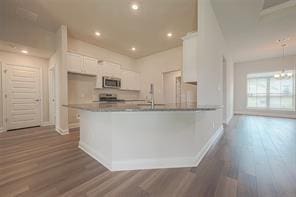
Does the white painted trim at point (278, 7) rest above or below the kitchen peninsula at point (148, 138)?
above

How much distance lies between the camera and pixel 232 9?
3.14 meters

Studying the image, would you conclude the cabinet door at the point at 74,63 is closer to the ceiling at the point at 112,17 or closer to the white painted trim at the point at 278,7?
the ceiling at the point at 112,17

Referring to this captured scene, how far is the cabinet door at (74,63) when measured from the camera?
421 cm

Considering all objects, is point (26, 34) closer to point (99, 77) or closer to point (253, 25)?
point (99, 77)

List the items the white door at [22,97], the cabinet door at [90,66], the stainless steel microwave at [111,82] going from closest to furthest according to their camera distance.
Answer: the white door at [22,97]
the cabinet door at [90,66]
the stainless steel microwave at [111,82]

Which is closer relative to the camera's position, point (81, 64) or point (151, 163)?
point (151, 163)

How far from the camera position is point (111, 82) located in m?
5.45

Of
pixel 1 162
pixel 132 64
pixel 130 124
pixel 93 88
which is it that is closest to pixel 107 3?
pixel 130 124

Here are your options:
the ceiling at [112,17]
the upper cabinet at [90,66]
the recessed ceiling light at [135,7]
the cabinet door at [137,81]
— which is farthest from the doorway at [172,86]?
the recessed ceiling light at [135,7]

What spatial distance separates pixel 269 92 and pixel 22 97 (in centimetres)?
1076

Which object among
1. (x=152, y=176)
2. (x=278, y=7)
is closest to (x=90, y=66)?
(x=152, y=176)

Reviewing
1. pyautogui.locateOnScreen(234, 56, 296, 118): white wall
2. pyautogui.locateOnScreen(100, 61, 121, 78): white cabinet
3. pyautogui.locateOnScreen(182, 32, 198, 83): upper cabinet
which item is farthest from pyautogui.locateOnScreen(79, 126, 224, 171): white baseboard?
pyautogui.locateOnScreen(234, 56, 296, 118): white wall

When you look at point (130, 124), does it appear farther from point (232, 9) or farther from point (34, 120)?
point (34, 120)

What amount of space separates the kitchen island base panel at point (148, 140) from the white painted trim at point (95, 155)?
0.01 meters
